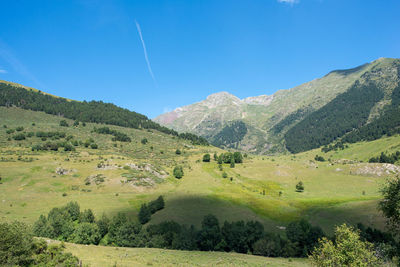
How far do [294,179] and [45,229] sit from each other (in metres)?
119

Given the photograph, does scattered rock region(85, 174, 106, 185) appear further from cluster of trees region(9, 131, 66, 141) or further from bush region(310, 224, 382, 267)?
bush region(310, 224, 382, 267)

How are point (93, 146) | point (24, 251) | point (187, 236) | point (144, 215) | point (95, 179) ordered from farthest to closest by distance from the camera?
point (93, 146) → point (95, 179) → point (144, 215) → point (187, 236) → point (24, 251)

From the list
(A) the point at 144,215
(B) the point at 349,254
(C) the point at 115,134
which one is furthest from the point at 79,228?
(C) the point at 115,134

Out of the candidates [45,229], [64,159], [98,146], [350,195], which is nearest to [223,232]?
[45,229]

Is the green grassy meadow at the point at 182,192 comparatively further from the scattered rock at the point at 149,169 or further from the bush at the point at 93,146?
the bush at the point at 93,146

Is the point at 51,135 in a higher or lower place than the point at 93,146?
higher

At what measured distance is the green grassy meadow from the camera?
42.6 meters

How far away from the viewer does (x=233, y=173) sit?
132 metres

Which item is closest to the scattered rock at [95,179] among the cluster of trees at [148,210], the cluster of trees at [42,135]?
the cluster of trees at [148,210]

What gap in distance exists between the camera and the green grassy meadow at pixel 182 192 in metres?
42.6

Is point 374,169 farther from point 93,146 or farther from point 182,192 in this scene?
point 93,146

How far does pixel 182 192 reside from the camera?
305 feet

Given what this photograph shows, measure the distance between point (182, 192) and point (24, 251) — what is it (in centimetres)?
6879

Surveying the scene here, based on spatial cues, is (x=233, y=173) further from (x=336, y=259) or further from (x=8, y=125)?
(x=8, y=125)
